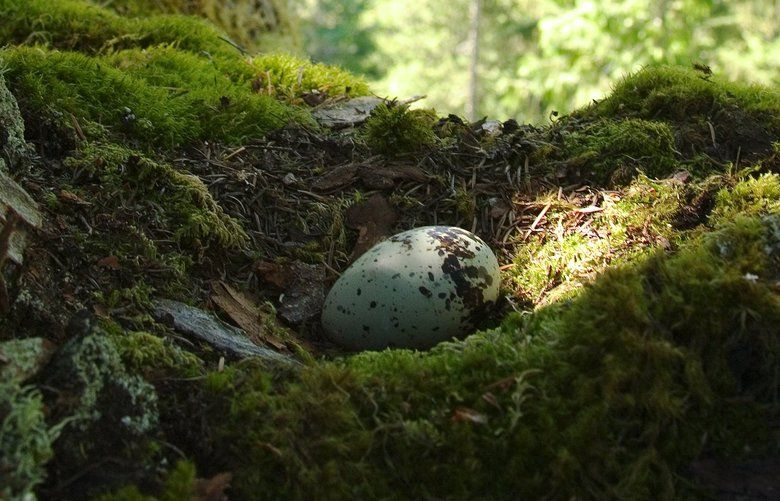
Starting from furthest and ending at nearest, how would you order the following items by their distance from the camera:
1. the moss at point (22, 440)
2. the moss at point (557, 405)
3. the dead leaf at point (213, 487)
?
the moss at point (557, 405) < the dead leaf at point (213, 487) < the moss at point (22, 440)

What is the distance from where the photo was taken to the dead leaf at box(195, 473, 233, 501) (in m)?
1.83

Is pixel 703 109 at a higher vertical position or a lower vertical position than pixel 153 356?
higher

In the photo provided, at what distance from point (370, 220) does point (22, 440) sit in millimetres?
2058

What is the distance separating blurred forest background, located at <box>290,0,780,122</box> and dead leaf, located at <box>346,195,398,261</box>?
1.98 metres

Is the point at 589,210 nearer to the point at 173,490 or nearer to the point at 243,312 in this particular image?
the point at 243,312

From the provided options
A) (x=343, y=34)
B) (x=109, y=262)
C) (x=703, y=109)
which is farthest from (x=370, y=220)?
(x=343, y=34)

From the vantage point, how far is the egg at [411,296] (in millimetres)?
2887

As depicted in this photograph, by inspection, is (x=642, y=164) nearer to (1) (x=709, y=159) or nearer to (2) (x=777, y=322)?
(1) (x=709, y=159)

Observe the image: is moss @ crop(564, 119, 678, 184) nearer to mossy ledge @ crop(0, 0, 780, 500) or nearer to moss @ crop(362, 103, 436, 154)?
mossy ledge @ crop(0, 0, 780, 500)

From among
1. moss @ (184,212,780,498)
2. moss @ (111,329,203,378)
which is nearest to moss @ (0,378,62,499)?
moss @ (111,329,203,378)

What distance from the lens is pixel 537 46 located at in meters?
16.9

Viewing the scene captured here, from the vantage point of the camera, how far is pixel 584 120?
4.13 meters

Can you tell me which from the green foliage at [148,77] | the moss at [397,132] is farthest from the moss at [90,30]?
the moss at [397,132]

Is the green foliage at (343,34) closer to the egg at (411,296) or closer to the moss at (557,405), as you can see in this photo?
the egg at (411,296)
